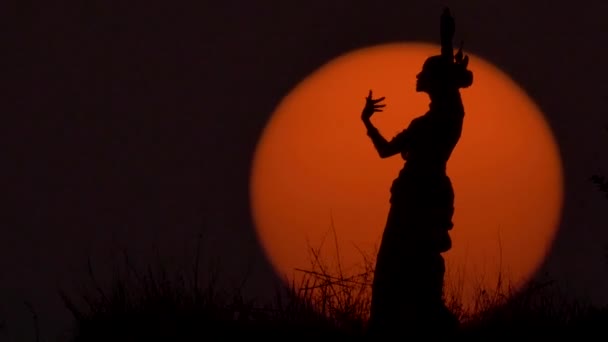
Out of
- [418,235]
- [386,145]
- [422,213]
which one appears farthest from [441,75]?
[418,235]

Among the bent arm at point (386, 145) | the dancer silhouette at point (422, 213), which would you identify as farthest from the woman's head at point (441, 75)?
the bent arm at point (386, 145)

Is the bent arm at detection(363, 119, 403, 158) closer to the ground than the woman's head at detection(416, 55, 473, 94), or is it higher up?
closer to the ground

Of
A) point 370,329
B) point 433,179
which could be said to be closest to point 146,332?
point 370,329

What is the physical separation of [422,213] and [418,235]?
192 mm

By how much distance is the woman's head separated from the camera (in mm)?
10703

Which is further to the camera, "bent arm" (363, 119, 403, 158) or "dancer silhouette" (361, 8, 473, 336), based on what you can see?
"bent arm" (363, 119, 403, 158)

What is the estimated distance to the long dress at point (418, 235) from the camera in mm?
10617

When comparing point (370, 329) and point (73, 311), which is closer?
point (370, 329)

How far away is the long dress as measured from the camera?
34.8 ft

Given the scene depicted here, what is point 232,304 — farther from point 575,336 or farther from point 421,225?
point 575,336

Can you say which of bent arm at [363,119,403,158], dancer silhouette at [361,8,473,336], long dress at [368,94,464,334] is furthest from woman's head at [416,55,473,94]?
bent arm at [363,119,403,158]

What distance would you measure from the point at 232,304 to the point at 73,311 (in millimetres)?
1530

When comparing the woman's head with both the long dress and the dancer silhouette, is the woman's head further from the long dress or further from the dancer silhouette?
the long dress

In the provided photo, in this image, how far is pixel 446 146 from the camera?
1074cm
